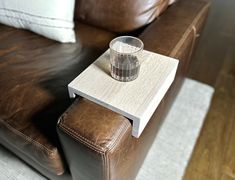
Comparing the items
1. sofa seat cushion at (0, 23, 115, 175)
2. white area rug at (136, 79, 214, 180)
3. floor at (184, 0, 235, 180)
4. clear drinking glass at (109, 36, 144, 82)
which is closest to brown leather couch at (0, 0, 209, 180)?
sofa seat cushion at (0, 23, 115, 175)

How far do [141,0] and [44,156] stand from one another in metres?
0.74

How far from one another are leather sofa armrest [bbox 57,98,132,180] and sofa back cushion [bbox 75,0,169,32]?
52cm

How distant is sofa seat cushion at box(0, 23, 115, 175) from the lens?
752 millimetres

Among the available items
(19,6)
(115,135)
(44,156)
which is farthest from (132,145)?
(19,6)

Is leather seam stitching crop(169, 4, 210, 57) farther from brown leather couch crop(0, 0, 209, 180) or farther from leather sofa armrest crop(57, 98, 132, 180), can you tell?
leather sofa armrest crop(57, 98, 132, 180)

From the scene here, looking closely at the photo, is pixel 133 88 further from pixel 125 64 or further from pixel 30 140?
pixel 30 140

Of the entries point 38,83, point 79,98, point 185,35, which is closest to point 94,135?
point 79,98

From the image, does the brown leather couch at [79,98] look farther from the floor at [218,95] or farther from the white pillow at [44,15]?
the floor at [218,95]

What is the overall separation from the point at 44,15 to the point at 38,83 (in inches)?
12.9

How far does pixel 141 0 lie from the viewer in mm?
997

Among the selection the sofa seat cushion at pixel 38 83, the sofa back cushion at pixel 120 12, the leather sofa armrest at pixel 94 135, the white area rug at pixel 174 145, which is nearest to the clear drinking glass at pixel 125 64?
the leather sofa armrest at pixel 94 135

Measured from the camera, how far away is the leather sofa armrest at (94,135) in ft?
1.92

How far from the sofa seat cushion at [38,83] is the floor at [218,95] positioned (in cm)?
73

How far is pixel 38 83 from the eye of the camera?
897mm
